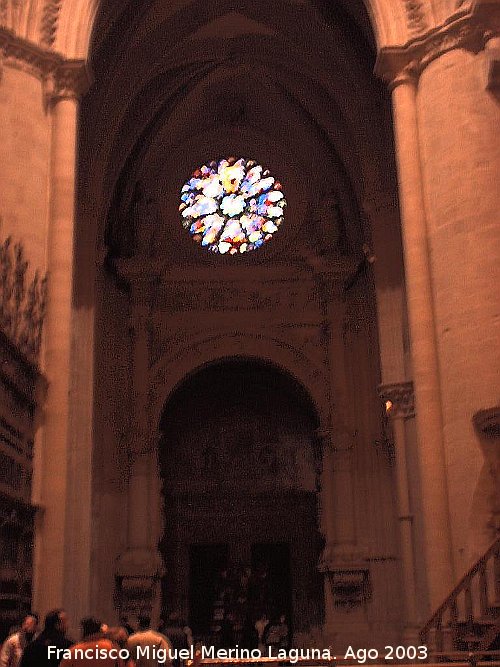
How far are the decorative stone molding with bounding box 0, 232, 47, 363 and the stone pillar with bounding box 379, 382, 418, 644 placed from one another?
5954mm

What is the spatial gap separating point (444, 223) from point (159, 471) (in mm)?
9504

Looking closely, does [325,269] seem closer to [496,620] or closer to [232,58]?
[232,58]

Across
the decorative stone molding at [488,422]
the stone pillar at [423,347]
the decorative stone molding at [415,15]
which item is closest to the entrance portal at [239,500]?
the stone pillar at [423,347]

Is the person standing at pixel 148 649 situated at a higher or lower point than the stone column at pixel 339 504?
lower

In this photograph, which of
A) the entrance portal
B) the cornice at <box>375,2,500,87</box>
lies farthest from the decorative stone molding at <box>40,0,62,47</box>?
the entrance portal

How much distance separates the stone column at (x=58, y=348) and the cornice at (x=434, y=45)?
3655mm

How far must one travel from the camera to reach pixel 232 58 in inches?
702

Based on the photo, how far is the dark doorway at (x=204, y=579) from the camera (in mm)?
18766

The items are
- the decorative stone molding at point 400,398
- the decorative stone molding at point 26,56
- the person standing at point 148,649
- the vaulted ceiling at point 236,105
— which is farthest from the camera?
the vaulted ceiling at point 236,105

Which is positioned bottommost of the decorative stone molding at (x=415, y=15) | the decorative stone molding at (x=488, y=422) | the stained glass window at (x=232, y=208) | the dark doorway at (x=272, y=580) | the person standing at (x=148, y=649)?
the person standing at (x=148, y=649)

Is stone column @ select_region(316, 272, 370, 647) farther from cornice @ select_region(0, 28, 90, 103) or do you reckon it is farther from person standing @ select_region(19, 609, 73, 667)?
person standing @ select_region(19, 609, 73, 667)

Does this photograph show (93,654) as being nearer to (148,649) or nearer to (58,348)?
(148,649)

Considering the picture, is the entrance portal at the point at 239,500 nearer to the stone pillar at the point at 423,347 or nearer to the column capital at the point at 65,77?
the stone pillar at the point at 423,347

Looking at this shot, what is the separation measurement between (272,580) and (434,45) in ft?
38.7
